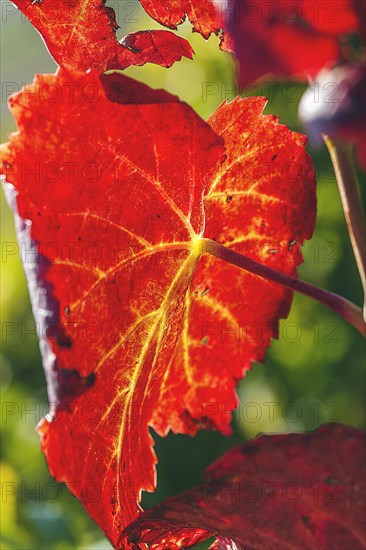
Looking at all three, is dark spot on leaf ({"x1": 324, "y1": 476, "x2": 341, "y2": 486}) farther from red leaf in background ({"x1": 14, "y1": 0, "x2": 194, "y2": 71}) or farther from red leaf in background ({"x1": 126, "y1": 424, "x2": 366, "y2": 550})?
red leaf in background ({"x1": 14, "y1": 0, "x2": 194, "y2": 71})

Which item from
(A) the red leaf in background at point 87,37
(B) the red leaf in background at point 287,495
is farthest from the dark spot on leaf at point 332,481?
(A) the red leaf in background at point 87,37

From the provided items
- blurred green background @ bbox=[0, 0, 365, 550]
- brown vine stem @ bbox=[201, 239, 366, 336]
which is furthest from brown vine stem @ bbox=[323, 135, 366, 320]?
blurred green background @ bbox=[0, 0, 365, 550]

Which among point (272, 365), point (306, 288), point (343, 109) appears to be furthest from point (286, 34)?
point (272, 365)

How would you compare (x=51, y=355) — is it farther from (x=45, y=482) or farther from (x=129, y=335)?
(x=45, y=482)

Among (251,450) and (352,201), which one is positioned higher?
(352,201)

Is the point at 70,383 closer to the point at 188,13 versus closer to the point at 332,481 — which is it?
the point at 332,481

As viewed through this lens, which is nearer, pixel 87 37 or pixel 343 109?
pixel 343 109

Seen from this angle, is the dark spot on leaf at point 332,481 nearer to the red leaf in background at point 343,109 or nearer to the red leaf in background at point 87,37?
the red leaf in background at point 343,109
